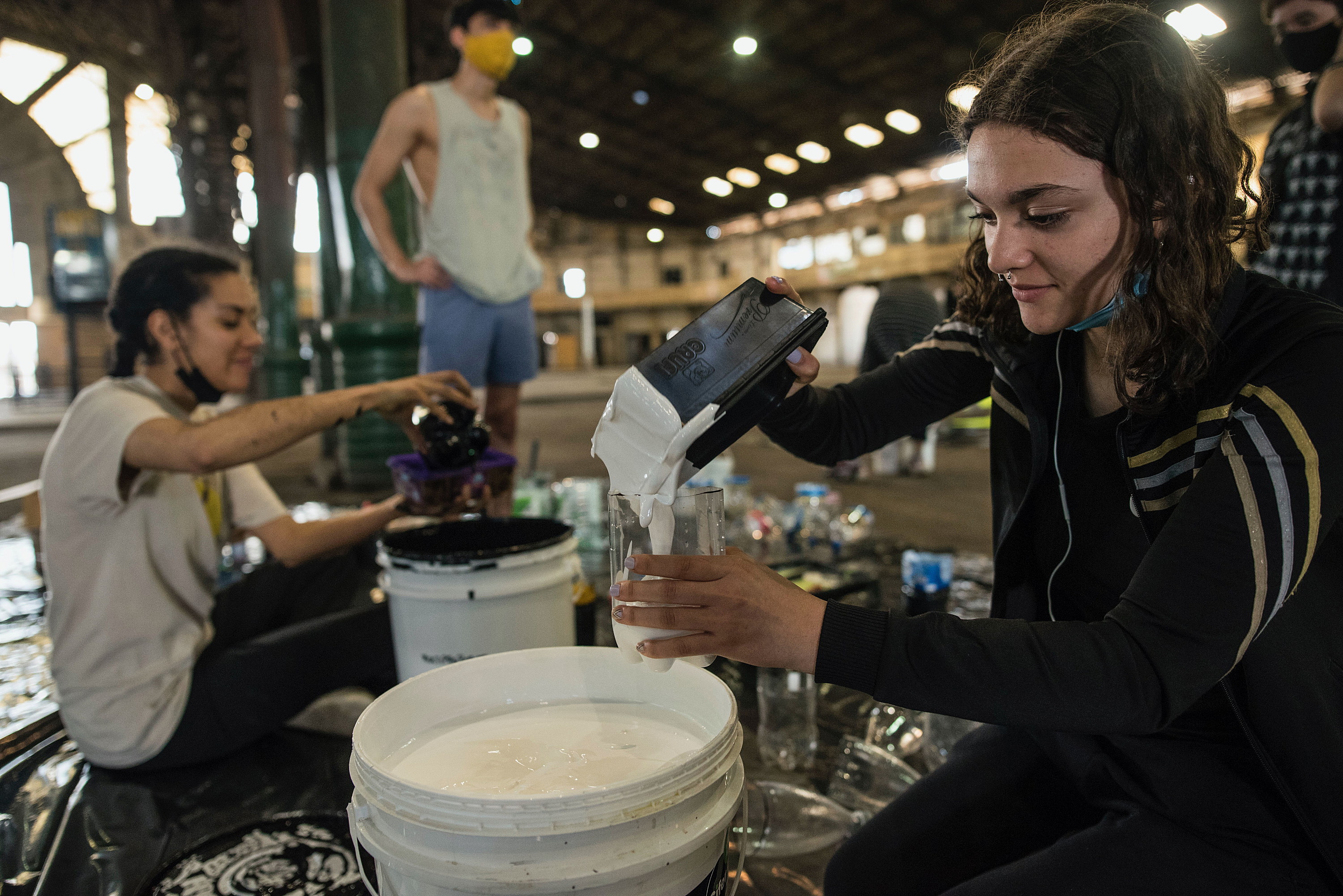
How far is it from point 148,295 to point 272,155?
7.95 metres

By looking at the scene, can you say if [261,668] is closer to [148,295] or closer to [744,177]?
[148,295]

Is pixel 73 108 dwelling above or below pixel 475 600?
above

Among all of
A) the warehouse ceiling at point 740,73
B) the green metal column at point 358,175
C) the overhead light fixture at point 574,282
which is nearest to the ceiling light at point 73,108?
the warehouse ceiling at point 740,73

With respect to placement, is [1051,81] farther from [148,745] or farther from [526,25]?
[526,25]

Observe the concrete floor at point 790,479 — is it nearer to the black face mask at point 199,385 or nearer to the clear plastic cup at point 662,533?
the black face mask at point 199,385

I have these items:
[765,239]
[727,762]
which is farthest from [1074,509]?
[765,239]

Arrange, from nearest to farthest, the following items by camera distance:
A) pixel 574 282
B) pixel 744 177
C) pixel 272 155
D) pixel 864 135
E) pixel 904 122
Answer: pixel 272 155 → pixel 904 122 → pixel 864 135 → pixel 744 177 → pixel 574 282

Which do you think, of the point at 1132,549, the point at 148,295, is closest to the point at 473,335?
the point at 148,295

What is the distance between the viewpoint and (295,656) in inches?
71.9

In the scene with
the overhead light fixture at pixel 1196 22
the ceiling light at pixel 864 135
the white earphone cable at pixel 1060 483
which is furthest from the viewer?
the ceiling light at pixel 864 135

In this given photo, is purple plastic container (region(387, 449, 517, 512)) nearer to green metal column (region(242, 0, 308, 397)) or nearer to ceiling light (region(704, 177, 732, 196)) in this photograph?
green metal column (region(242, 0, 308, 397))

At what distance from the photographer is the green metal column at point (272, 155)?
27.4 ft

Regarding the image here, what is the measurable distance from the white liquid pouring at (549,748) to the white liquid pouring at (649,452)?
18 cm

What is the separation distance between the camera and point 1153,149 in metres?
0.89
